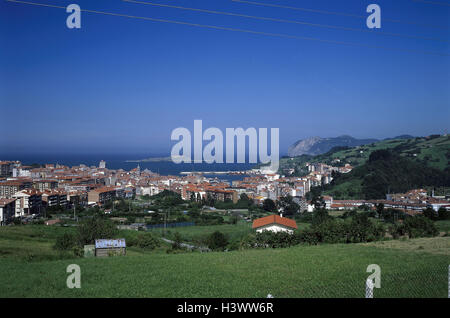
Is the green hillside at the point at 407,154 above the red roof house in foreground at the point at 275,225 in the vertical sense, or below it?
above

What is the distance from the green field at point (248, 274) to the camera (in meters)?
5.13

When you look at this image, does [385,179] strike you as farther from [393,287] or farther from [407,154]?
[393,287]

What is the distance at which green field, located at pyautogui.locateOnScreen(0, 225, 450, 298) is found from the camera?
513 cm

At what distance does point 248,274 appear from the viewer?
21.7 ft

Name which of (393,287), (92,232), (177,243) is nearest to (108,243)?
(92,232)

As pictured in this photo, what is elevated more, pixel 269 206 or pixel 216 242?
pixel 216 242

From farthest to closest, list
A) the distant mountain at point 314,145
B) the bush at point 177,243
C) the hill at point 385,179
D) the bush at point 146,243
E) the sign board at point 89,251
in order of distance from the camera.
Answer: the distant mountain at point 314,145 < the hill at point 385,179 < the bush at point 146,243 < the bush at point 177,243 < the sign board at point 89,251

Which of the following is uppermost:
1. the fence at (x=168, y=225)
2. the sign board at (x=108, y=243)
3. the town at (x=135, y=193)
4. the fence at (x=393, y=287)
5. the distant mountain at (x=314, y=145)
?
the distant mountain at (x=314, y=145)

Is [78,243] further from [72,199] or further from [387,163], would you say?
[387,163]

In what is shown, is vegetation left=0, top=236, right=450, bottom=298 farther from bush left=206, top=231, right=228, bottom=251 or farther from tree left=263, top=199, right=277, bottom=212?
tree left=263, top=199, right=277, bottom=212

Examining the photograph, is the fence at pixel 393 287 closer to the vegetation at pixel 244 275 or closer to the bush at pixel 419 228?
the vegetation at pixel 244 275

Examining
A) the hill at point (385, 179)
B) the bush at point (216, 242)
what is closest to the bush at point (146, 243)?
the bush at point (216, 242)
